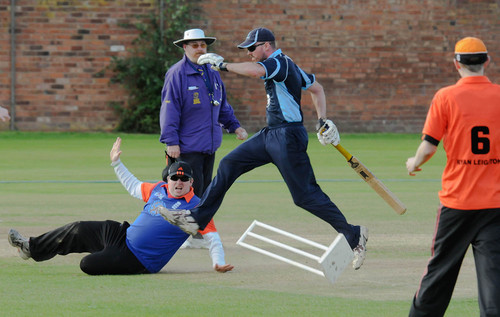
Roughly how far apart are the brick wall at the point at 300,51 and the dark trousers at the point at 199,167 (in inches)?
598

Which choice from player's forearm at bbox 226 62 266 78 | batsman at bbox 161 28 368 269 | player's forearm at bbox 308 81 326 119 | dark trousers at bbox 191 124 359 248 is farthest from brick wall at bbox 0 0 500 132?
player's forearm at bbox 226 62 266 78

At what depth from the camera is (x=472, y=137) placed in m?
5.51

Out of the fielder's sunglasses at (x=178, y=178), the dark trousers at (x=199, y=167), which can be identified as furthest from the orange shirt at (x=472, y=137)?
the dark trousers at (x=199, y=167)

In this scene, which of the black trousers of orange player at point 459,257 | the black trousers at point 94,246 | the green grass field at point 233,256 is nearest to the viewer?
the black trousers of orange player at point 459,257

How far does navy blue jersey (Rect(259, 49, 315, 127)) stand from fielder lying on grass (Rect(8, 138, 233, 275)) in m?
0.88

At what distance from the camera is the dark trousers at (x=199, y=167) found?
950 cm

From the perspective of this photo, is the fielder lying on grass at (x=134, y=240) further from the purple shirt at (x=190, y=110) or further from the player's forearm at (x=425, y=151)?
the player's forearm at (x=425, y=151)

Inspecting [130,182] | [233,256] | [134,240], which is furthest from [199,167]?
[134,240]

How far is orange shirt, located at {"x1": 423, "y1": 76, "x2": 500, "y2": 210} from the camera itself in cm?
550

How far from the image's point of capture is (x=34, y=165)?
1794cm

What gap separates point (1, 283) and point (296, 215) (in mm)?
4938

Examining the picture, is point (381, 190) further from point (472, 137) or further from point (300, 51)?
point (300, 51)

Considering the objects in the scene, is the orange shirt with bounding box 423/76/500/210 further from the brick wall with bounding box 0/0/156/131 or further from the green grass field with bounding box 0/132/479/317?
the brick wall with bounding box 0/0/156/131

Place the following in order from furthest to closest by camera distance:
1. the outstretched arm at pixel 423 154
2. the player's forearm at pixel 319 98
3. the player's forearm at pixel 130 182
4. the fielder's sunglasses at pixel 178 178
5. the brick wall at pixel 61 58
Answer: the brick wall at pixel 61 58
the player's forearm at pixel 319 98
the player's forearm at pixel 130 182
the fielder's sunglasses at pixel 178 178
the outstretched arm at pixel 423 154
